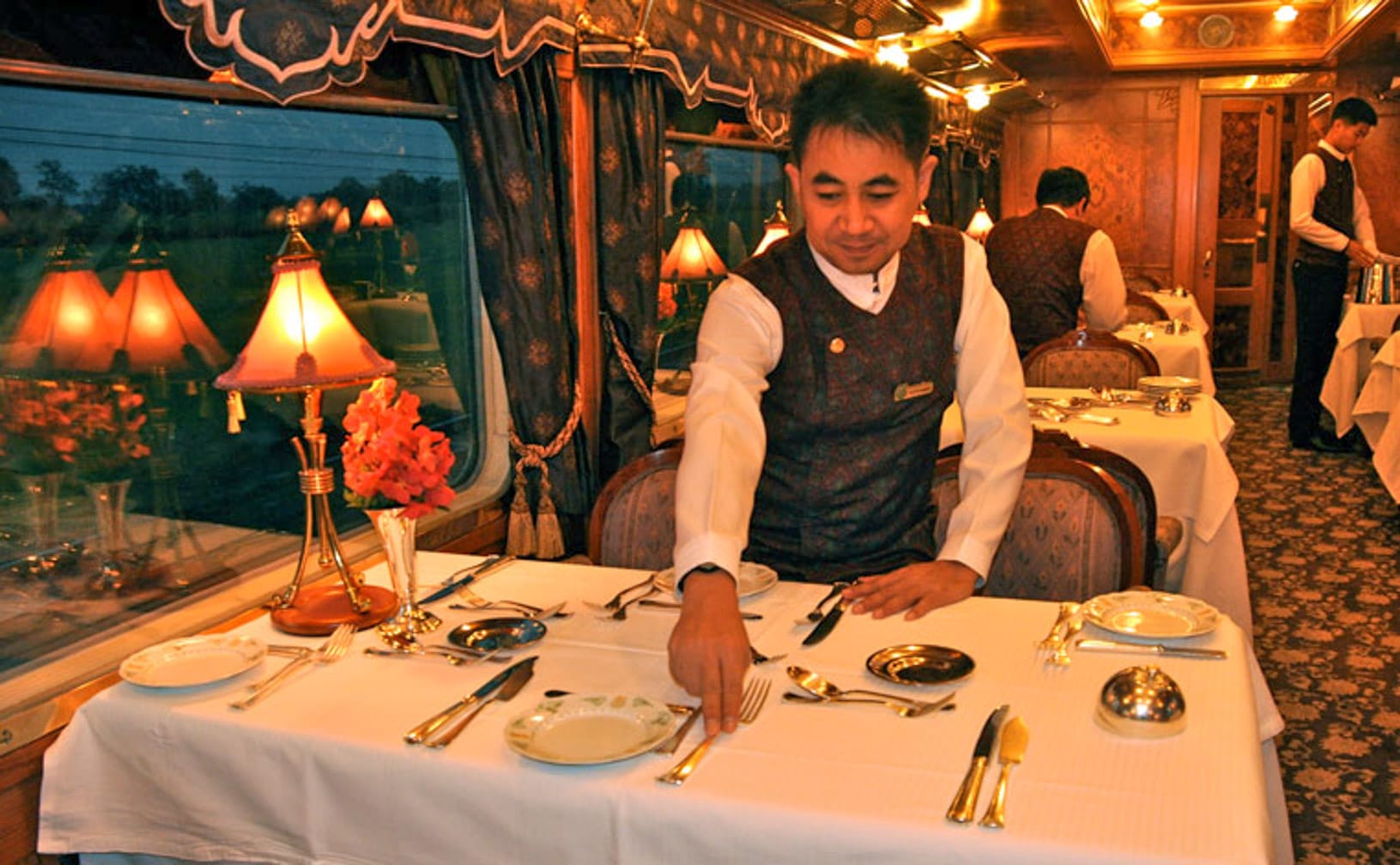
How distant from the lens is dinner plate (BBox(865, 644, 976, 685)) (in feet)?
5.63

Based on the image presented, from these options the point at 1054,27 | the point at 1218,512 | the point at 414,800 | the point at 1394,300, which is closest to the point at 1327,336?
the point at 1394,300

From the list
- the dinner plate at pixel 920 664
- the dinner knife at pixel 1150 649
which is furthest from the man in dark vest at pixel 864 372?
the dinner knife at pixel 1150 649

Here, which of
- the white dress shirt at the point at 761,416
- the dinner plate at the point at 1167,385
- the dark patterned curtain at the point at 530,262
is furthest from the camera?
the dinner plate at the point at 1167,385

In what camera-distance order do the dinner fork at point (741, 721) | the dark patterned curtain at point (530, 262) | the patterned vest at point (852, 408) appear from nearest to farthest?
1. the dinner fork at point (741, 721)
2. the patterned vest at point (852, 408)
3. the dark patterned curtain at point (530, 262)

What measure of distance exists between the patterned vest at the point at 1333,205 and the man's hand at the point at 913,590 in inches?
258

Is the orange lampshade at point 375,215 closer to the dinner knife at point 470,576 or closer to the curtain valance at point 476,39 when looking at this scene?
the curtain valance at point 476,39

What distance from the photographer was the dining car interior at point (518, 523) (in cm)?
151

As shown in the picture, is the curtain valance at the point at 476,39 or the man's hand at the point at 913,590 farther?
Result: the curtain valance at the point at 476,39

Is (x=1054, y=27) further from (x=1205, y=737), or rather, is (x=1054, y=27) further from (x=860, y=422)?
(x=1205, y=737)

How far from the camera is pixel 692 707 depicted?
166 cm

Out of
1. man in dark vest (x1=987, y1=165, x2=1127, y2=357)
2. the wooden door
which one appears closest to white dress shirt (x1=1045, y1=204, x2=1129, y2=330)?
man in dark vest (x1=987, y1=165, x2=1127, y2=357)

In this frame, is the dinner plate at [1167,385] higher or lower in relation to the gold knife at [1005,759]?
higher

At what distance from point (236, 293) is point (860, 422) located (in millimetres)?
1554

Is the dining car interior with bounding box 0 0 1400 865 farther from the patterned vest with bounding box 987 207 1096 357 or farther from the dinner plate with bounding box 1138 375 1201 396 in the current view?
the patterned vest with bounding box 987 207 1096 357
